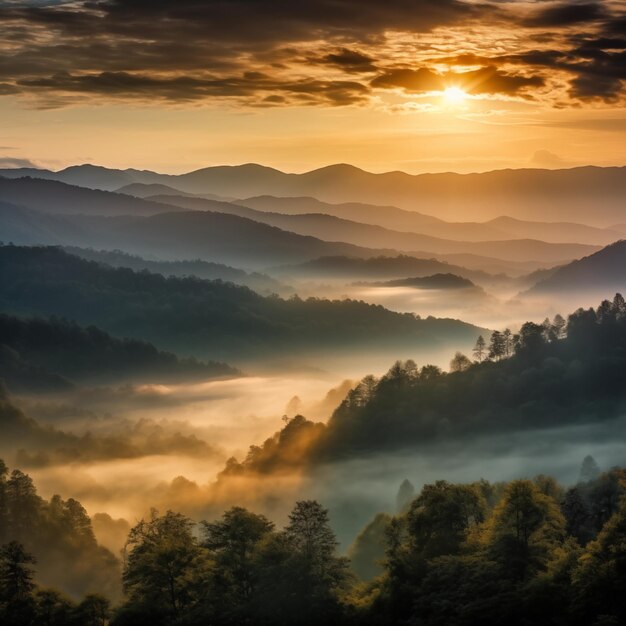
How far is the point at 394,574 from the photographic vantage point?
251 feet

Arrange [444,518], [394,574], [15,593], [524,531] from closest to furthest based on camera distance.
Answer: [524,531] < [394,574] < [15,593] < [444,518]

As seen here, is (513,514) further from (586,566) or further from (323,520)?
(323,520)

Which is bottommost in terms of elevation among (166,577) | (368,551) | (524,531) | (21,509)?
(21,509)

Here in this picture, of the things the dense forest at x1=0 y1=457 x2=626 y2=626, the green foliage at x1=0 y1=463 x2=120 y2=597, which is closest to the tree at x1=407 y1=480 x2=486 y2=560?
the dense forest at x1=0 y1=457 x2=626 y2=626

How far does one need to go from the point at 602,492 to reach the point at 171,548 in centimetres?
4293

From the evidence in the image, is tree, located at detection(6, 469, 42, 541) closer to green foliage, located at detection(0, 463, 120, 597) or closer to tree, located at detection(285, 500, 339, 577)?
green foliage, located at detection(0, 463, 120, 597)

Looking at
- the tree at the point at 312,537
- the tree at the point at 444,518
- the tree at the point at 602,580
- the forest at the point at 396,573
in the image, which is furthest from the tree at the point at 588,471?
the tree at the point at 602,580

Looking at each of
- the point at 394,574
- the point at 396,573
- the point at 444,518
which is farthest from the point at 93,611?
the point at 444,518

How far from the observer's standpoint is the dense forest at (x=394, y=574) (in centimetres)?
6550

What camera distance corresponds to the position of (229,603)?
76438 mm

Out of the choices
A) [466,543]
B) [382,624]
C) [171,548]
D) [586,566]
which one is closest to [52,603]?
[171,548]

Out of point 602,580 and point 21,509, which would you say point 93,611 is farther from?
point 21,509

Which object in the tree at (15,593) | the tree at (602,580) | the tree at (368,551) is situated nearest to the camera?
the tree at (602,580)

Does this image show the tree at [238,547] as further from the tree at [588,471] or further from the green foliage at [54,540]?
the tree at [588,471]
